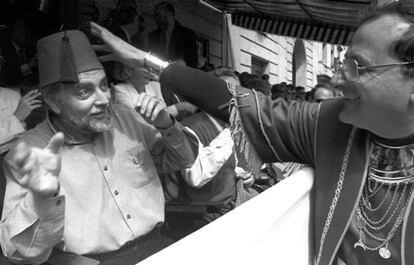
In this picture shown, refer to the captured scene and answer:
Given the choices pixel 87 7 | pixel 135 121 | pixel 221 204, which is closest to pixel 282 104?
pixel 135 121

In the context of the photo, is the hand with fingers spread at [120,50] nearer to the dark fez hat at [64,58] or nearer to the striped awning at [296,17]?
the dark fez hat at [64,58]

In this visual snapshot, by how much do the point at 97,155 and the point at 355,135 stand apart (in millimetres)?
1101

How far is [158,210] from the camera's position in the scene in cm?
223

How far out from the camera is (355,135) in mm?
1712

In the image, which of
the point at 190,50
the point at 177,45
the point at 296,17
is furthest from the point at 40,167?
the point at 296,17

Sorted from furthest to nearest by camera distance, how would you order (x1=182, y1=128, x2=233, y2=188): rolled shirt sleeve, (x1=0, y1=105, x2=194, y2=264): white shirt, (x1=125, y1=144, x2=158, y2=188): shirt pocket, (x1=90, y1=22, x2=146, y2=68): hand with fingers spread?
1. (x1=182, y1=128, x2=233, y2=188): rolled shirt sleeve
2. (x1=125, y1=144, x2=158, y2=188): shirt pocket
3. (x1=90, y1=22, x2=146, y2=68): hand with fingers spread
4. (x1=0, y1=105, x2=194, y2=264): white shirt

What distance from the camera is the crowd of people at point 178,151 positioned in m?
1.54

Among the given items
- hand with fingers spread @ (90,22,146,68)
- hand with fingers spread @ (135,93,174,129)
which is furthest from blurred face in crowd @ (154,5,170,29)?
hand with fingers spread @ (135,93,174,129)

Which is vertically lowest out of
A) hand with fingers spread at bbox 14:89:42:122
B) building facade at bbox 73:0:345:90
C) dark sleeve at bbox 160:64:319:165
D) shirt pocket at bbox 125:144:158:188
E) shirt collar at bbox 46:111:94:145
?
building facade at bbox 73:0:345:90

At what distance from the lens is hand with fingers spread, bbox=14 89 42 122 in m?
2.74

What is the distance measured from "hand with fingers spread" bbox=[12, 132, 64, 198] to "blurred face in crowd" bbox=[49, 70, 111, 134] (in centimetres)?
54

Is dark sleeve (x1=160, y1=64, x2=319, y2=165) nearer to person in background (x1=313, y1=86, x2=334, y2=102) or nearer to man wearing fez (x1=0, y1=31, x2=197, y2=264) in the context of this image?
man wearing fez (x1=0, y1=31, x2=197, y2=264)

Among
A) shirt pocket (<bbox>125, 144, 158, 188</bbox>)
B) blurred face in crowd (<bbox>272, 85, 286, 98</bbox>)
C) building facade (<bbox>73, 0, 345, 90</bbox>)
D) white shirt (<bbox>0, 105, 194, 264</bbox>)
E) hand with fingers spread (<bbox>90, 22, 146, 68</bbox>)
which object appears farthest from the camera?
blurred face in crowd (<bbox>272, 85, 286, 98</bbox>)

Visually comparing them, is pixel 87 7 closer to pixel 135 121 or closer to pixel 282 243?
pixel 135 121
